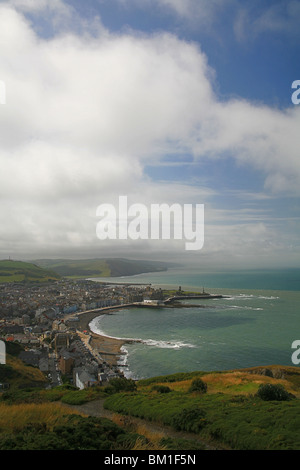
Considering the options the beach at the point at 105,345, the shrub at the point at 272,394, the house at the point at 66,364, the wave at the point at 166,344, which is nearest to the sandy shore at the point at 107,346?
the beach at the point at 105,345

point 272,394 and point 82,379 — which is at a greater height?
point 272,394

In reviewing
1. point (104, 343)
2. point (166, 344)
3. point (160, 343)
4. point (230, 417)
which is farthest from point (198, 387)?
point (104, 343)

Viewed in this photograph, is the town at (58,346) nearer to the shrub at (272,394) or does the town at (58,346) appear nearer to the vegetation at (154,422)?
the vegetation at (154,422)

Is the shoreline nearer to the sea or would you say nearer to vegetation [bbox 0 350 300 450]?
the sea

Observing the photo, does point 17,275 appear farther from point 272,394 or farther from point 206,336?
point 272,394

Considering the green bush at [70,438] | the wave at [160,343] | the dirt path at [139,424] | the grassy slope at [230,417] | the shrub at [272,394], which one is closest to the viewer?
the green bush at [70,438]

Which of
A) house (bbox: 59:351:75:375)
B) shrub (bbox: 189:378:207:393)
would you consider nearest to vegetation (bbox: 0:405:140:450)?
shrub (bbox: 189:378:207:393)

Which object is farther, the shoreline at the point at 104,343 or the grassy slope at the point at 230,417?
the shoreline at the point at 104,343

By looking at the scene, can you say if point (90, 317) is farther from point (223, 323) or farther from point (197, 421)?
point (197, 421)
